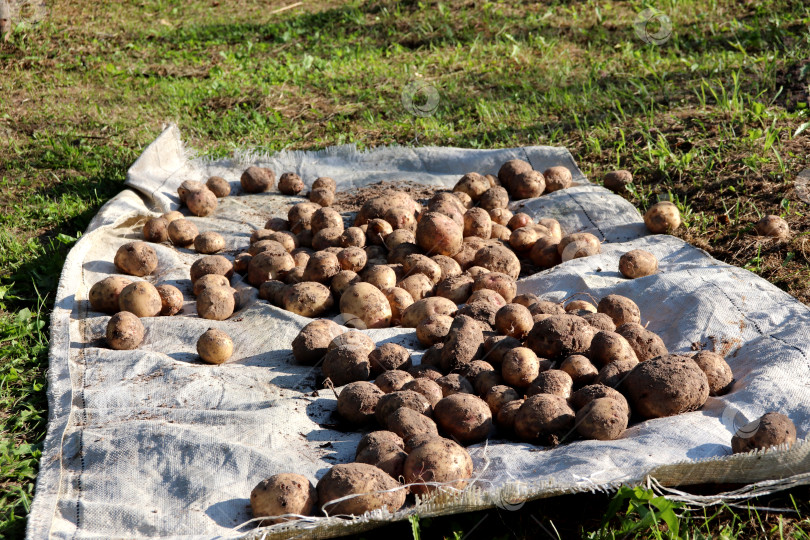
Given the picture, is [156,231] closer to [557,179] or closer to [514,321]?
[514,321]

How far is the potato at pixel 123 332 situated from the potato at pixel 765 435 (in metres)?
2.95

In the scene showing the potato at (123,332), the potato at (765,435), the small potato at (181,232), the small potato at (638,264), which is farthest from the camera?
the small potato at (181,232)

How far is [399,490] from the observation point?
2.65 metres

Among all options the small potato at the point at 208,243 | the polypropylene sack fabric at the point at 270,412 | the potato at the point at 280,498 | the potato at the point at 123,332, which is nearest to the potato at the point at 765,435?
the polypropylene sack fabric at the point at 270,412

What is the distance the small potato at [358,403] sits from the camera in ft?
10.5

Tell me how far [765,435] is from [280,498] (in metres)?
1.86

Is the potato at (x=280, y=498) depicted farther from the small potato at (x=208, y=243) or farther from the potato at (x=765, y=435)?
the small potato at (x=208, y=243)

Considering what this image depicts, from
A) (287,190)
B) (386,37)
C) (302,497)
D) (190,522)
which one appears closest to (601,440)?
(302,497)

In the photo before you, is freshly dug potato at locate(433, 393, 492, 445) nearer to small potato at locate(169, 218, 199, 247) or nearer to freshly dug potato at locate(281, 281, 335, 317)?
freshly dug potato at locate(281, 281, 335, 317)

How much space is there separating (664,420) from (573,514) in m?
0.63

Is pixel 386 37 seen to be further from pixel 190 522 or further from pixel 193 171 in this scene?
pixel 190 522

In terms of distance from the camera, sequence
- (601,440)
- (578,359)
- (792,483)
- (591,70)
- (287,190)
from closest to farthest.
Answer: (792,483) < (601,440) < (578,359) < (287,190) < (591,70)

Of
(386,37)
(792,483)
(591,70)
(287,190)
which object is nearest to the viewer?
(792,483)

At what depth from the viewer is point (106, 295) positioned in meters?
4.20
